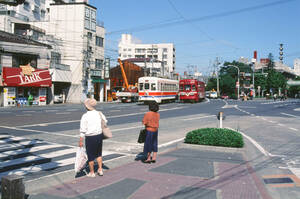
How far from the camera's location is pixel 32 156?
9406 mm

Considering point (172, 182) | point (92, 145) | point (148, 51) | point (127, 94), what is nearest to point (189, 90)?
point (127, 94)

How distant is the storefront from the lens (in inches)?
1465

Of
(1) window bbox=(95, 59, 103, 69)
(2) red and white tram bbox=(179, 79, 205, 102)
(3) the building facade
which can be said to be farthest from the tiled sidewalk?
(1) window bbox=(95, 59, 103, 69)

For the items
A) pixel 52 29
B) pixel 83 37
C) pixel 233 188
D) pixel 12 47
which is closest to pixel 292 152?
pixel 233 188

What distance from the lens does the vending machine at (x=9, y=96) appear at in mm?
37188

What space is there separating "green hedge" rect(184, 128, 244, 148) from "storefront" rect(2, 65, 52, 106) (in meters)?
31.9

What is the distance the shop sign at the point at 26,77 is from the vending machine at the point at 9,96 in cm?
67

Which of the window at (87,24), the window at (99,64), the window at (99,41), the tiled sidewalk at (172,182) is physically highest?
the window at (87,24)

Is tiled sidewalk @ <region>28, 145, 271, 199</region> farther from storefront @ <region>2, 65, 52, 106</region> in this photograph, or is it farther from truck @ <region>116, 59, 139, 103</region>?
truck @ <region>116, 59, 139, 103</region>

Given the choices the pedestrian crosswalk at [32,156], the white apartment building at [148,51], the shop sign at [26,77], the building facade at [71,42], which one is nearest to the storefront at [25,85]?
the shop sign at [26,77]

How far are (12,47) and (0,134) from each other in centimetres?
2675

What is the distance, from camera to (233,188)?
610 centimetres

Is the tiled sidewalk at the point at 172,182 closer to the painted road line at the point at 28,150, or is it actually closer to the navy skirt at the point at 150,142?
the navy skirt at the point at 150,142

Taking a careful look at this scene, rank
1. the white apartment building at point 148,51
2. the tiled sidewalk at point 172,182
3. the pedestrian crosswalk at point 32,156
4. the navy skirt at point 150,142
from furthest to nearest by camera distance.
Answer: the white apartment building at point 148,51 → the navy skirt at point 150,142 → the pedestrian crosswalk at point 32,156 → the tiled sidewalk at point 172,182
